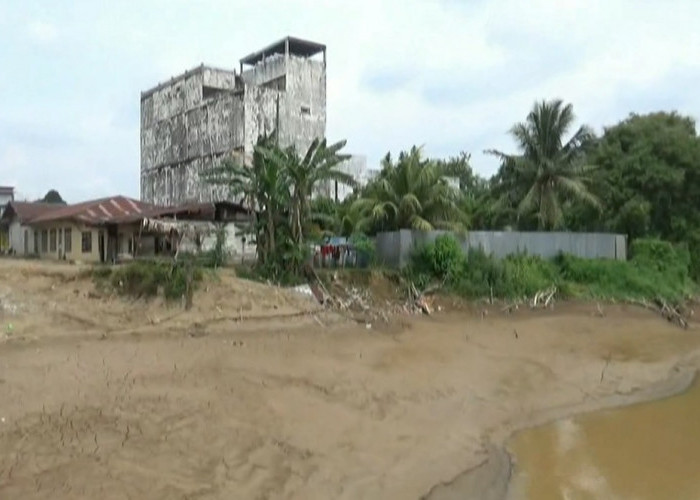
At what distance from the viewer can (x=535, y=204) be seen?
29.7 meters

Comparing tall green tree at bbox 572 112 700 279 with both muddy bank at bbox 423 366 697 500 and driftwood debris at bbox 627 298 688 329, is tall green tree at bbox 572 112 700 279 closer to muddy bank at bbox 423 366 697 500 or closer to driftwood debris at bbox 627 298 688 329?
driftwood debris at bbox 627 298 688 329

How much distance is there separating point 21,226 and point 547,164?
29.5m

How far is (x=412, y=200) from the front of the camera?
24906 millimetres

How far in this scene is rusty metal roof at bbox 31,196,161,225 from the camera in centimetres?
3107

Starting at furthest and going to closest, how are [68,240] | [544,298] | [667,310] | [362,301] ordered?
1. [68,240]
2. [667,310]
3. [544,298]
4. [362,301]

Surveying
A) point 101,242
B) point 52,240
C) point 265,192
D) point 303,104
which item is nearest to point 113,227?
point 101,242

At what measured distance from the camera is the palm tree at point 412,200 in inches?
990

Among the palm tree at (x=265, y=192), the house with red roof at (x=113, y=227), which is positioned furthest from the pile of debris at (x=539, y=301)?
the house with red roof at (x=113, y=227)

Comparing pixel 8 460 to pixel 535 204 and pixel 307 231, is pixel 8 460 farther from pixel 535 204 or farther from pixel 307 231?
pixel 535 204

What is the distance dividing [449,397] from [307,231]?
35.7ft

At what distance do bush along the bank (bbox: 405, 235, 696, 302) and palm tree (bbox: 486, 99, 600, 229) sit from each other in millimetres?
3040

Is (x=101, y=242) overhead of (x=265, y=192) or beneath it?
beneath

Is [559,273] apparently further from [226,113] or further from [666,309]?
[226,113]

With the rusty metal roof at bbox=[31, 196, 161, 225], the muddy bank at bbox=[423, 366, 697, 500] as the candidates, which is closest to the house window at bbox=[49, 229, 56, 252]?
the rusty metal roof at bbox=[31, 196, 161, 225]
